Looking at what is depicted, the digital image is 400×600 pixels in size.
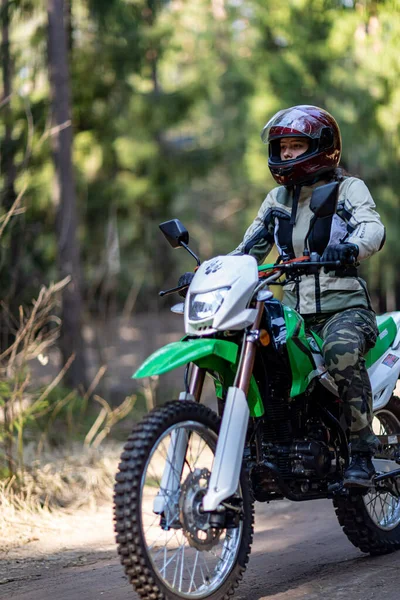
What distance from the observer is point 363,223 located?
15.1 ft

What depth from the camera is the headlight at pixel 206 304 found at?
3895 mm

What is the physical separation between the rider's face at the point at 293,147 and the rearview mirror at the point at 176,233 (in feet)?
2.33

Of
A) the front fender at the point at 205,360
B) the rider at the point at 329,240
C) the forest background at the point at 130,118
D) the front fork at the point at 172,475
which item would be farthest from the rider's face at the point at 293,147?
the forest background at the point at 130,118

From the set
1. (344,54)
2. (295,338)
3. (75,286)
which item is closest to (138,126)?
(344,54)

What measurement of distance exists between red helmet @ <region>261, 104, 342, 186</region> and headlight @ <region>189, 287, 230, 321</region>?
1.09 meters

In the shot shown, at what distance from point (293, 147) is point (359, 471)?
1707 millimetres

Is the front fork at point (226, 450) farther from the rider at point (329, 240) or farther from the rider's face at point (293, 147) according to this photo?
the rider's face at point (293, 147)

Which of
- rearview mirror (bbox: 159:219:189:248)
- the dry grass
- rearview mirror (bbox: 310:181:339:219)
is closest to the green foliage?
the dry grass

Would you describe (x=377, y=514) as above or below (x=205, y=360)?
below

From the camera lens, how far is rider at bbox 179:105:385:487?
445 cm

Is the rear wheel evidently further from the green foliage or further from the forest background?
the green foliage

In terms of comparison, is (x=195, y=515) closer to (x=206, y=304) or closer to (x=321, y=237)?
(x=206, y=304)

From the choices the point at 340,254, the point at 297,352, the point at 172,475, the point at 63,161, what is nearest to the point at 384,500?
the point at 297,352

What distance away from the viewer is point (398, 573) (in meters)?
4.57
